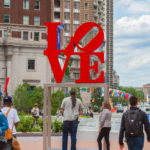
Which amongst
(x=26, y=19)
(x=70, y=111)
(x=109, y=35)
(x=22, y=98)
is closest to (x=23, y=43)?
(x=26, y=19)

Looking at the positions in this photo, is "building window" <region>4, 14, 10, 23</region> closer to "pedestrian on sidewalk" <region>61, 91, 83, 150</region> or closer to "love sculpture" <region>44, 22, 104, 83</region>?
"love sculpture" <region>44, 22, 104, 83</region>

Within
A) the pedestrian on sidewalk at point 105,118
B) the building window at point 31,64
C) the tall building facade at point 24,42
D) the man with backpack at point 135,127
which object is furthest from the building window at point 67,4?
the man with backpack at point 135,127

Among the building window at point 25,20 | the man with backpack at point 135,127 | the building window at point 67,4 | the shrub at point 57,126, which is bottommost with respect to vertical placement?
the shrub at point 57,126

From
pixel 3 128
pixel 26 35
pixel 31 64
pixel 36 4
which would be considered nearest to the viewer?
pixel 3 128

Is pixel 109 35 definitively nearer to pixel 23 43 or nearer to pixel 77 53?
pixel 23 43

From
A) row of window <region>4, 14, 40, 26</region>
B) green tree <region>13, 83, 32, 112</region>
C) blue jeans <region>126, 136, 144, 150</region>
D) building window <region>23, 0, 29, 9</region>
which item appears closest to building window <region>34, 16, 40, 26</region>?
row of window <region>4, 14, 40, 26</region>

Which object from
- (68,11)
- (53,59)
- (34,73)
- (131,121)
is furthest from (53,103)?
(68,11)

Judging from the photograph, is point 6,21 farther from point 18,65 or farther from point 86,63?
point 86,63

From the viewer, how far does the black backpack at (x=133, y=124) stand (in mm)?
7898

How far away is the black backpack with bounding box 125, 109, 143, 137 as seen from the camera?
790cm

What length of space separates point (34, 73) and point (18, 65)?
2.58 m

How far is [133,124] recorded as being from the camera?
311 inches

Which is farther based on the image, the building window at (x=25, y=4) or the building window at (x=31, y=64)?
the building window at (x=25, y=4)

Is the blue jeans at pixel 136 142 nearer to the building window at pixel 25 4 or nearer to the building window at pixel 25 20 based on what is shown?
the building window at pixel 25 20
